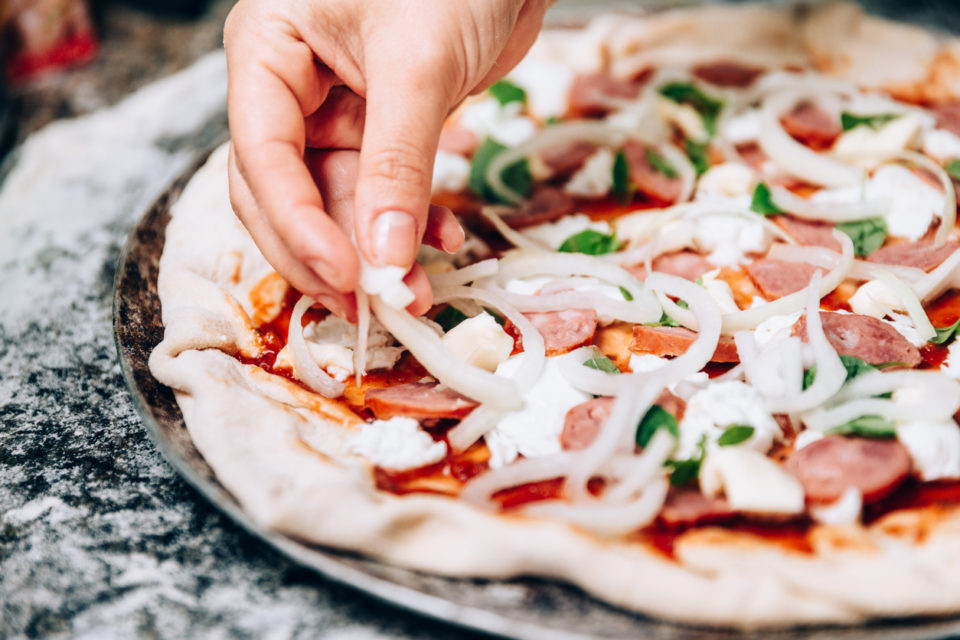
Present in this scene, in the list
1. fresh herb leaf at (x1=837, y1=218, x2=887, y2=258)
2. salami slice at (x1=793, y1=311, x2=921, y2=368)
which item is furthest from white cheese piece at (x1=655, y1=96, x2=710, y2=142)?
salami slice at (x1=793, y1=311, x2=921, y2=368)

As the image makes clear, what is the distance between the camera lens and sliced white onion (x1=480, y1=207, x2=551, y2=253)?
2666mm

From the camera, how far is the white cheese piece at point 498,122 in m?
3.39

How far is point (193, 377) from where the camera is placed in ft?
6.95

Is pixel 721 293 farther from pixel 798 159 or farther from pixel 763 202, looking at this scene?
pixel 798 159

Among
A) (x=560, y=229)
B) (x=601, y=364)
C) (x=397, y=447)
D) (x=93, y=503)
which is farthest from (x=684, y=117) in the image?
(x=93, y=503)

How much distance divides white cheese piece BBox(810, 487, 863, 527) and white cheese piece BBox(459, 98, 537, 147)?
6.73 ft

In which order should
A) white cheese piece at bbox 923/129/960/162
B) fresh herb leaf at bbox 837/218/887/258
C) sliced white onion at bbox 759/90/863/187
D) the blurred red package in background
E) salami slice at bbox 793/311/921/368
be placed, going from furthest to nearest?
the blurred red package in background < white cheese piece at bbox 923/129/960/162 < sliced white onion at bbox 759/90/863/187 < fresh herb leaf at bbox 837/218/887/258 < salami slice at bbox 793/311/921/368

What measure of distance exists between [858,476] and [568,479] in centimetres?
70

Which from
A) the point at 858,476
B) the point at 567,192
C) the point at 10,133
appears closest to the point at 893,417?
the point at 858,476

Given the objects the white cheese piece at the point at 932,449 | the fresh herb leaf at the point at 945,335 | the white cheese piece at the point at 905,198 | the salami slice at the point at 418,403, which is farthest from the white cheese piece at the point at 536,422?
the white cheese piece at the point at 905,198

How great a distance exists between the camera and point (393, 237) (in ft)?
6.31

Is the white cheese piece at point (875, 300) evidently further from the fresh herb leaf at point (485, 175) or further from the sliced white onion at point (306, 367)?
the sliced white onion at point (306, 367)

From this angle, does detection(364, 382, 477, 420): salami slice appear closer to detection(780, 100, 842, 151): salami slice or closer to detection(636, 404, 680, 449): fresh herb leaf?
detection(636, 404, 680, 449): fresh herb leaf

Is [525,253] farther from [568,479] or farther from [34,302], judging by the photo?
[34,302]
